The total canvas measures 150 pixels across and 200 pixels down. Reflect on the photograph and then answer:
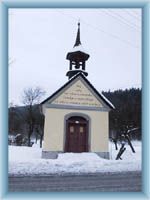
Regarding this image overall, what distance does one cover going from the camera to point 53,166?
7883 millimetres

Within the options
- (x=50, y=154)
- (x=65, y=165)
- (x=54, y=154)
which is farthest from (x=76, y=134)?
(x=65, y=165)

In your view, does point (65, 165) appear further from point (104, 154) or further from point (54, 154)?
point (104, 154)

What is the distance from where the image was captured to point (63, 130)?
11.1 m

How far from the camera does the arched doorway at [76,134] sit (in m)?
11.1

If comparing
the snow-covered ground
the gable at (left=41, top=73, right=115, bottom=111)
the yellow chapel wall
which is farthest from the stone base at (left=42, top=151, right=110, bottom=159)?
the gable at (left=41, top=73, right=115, bottom=111)

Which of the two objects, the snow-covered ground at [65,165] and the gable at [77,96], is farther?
the gable at [77,96]

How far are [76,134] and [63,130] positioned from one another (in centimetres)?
61

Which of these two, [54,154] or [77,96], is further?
[77,96]

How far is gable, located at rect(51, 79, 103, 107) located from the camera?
11.1 m

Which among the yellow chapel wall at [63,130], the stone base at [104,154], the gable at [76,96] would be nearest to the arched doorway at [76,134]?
A: the yellow chapel wall at [63,130]

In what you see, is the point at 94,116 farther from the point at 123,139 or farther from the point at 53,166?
the point at 53,166

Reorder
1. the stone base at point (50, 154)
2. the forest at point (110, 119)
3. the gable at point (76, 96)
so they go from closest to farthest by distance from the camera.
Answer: the forest at point (110, 119)
the stone base at point (50, 154)
the gable at point (76, 96)

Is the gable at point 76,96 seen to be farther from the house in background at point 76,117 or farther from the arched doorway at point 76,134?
the arched doorway at point 76,134
